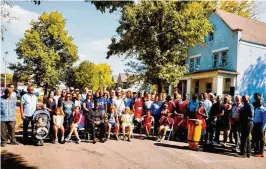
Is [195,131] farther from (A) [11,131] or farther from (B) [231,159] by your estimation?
(A) [11,131]

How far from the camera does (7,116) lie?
8664 millimetres

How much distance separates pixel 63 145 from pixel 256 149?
6477mm

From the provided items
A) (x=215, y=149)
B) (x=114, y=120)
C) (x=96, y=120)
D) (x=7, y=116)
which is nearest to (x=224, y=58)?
(x=215, y=149)

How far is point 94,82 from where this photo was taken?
207ft

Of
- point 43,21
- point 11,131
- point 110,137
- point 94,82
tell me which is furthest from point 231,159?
point 94,82

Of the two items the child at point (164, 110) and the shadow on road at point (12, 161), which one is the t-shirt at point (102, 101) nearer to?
the child at point (164, 110)

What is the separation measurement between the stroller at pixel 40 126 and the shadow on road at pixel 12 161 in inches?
51.5

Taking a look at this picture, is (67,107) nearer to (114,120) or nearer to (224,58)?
(114,120)

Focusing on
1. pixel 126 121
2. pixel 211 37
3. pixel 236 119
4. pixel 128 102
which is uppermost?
pixel 211 37

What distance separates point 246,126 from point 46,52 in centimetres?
3352

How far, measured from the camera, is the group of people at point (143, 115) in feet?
30.0

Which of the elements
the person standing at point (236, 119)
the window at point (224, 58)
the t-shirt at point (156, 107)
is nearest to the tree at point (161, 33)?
the window at point (224, 58)

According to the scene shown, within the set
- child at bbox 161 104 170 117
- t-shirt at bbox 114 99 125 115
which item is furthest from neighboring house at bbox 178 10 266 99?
t-shirt at bbox 114 99 125 115

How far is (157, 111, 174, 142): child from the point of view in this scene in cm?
1103
